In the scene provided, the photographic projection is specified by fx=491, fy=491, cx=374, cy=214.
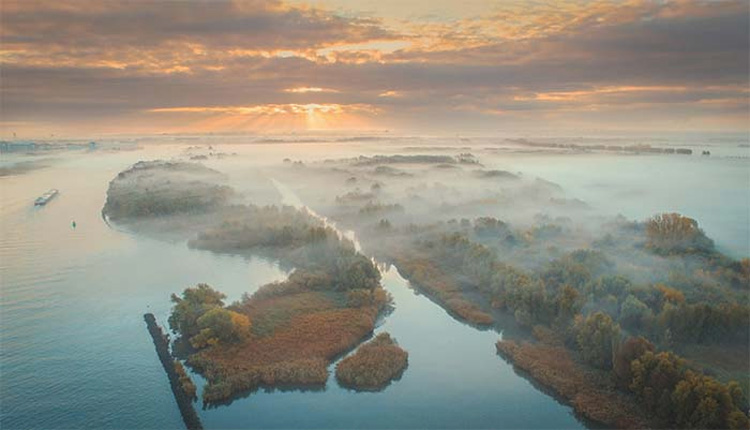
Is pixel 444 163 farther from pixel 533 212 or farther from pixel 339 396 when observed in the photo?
pixel 339 396

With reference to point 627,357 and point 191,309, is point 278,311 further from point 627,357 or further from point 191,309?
point 627,357

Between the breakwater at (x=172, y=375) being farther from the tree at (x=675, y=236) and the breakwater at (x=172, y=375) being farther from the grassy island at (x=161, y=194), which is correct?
the tree at (x=675, y=236)

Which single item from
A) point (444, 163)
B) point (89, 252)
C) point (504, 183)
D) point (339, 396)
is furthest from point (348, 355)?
point (444, 163)

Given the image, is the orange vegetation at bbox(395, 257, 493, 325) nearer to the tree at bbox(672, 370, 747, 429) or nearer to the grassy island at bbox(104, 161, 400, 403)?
the grassy island at bbox(104, 161, 400, 403)

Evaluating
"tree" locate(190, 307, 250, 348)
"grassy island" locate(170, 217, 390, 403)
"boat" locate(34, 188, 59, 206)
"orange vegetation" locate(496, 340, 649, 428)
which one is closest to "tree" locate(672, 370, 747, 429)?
"orange vegetation" locate(496, 340, 649, 428)

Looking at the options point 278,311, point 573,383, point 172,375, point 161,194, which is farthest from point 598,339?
point 161,194

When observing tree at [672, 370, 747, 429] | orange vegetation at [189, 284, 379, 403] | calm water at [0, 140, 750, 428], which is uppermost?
tree at [672, 370, 747, 429]
